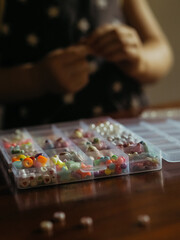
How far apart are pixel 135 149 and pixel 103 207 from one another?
0.48 ft

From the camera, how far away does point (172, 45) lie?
174 cm

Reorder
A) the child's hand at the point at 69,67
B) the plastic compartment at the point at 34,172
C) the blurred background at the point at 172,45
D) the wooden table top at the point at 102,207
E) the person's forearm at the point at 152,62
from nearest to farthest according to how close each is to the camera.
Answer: the wooden table top at the point at 102,207
the plastic compartment at the point at 34,172
the child's hand at the point at 69,67
the person's forearm at the point at 152,62
the blurred background at the point at 172,45

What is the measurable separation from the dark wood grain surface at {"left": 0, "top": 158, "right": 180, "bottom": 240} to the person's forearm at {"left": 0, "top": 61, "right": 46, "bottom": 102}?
0.47m

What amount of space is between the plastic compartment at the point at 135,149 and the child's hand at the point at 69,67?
29cm

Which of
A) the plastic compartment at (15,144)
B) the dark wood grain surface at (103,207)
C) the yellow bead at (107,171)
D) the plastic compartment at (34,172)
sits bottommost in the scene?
the dark wood grain surface at (103,207)

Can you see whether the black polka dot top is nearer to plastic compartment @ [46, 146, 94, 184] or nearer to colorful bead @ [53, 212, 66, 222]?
plastic compartment @ [46, 146, 94, 184]

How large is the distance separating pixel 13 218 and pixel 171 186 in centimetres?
18

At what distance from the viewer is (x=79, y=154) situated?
22.7 inches

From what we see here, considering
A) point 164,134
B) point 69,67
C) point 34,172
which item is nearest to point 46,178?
point 34,172

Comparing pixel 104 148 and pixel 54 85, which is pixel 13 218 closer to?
pixel 104 148

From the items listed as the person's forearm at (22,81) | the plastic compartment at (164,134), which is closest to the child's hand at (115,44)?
the person's forearm at (22,81)

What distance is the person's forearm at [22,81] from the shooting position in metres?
1.00

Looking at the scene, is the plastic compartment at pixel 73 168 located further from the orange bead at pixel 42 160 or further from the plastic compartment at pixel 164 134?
the plastic compartment at pixel 164 134

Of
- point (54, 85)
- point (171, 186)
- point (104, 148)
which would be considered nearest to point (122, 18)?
point (54, 85)
